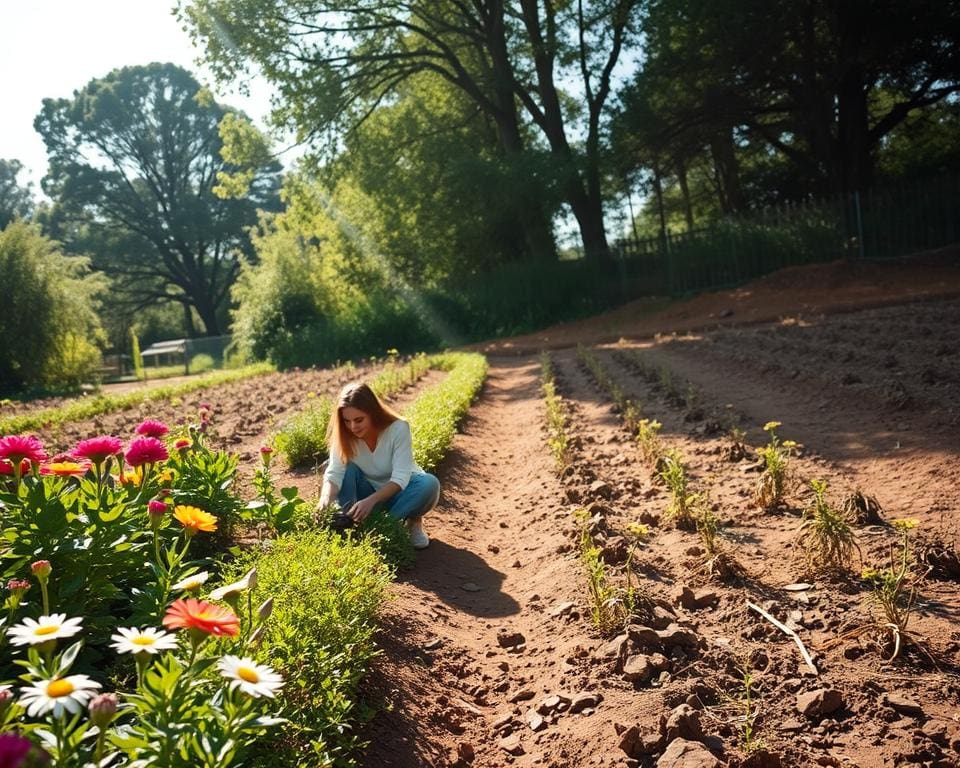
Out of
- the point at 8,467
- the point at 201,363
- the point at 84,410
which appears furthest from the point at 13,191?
the point at 8,467

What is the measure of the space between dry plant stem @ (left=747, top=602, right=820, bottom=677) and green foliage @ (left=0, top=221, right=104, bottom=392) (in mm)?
21697

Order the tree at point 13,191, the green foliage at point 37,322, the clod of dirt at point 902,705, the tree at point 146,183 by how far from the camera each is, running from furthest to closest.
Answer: the tree at point 13,191 → the tree at point 146,183 → the green foliage at point 37,322 → the clod of dirt at point 902,705

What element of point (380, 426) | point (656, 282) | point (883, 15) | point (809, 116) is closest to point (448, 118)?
Result: point (656, 282)

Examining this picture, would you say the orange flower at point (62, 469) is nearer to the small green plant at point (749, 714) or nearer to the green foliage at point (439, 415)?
the small green plant at point (749, 714)

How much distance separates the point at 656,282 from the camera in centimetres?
2325

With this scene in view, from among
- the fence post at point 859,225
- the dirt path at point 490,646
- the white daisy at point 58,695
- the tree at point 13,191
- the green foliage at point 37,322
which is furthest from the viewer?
the tree at point 13,191

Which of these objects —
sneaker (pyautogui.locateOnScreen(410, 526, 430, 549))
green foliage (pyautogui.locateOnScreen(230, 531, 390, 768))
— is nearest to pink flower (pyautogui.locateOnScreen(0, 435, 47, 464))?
green foliage (pyautogui.locateOnScreen(230, 531, 390, 768))

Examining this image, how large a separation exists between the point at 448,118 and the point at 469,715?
24610 mm

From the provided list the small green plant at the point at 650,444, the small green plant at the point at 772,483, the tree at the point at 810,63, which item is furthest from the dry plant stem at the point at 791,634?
the tree at the point at 810,63

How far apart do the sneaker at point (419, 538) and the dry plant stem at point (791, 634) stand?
202cm

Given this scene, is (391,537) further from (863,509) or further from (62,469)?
(863,509)

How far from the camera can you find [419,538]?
4645 mm

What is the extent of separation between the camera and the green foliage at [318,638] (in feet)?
7.27

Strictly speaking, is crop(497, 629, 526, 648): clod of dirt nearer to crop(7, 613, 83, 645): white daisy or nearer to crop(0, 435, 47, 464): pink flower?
crop(0, 435, 47, 464): pink flower
